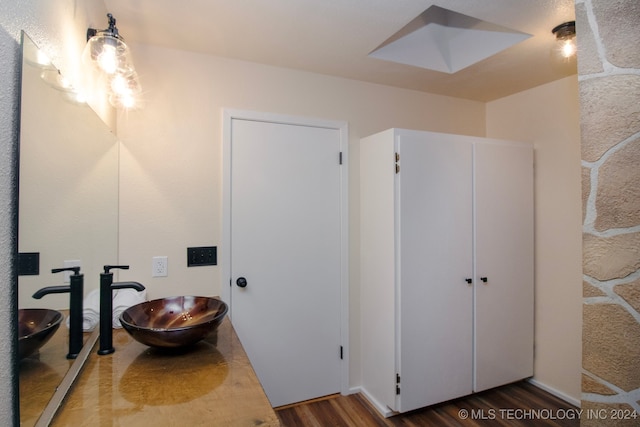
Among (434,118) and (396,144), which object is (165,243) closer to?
(396,144)

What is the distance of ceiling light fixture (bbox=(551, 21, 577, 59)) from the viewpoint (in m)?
1.79

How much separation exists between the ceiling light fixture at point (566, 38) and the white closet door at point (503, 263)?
0.70 metres

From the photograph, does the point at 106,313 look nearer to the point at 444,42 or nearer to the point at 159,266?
the point at 159,266

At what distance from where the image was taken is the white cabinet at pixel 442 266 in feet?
7.17

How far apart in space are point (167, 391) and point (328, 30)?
6.06 feet

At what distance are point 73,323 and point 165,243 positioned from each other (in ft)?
3.25

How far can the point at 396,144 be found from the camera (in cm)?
217

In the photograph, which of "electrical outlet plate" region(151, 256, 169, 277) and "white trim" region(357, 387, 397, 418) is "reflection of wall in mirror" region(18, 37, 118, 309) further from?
"white trim" region(357, 387, 397, 418)

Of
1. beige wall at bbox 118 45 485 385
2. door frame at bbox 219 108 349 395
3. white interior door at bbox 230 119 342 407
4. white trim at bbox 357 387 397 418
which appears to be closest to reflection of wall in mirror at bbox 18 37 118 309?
beige wall at bbox 118 45 485 385

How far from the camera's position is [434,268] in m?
2.28

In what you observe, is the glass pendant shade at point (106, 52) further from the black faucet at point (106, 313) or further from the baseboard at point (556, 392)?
the baseboard at point (556, 392)

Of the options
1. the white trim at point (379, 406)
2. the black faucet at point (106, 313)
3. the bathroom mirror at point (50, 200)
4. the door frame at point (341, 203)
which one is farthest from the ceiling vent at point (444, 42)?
the white trim at point (379, 406)

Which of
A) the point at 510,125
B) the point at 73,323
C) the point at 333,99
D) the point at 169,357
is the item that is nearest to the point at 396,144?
the point at 333,99

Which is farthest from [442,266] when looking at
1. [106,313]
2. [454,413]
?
[106,313]
